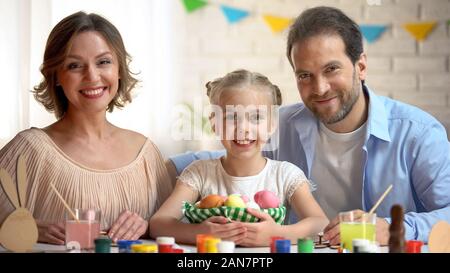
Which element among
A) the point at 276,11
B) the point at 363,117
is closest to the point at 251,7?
the point at 276,11

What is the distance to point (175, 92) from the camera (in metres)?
3.68

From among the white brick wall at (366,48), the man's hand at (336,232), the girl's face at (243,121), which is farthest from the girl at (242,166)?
the white brick wall at (366,48)

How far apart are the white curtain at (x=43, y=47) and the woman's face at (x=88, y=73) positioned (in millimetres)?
1508

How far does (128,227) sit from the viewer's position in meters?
1.87

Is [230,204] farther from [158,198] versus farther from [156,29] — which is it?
[156,29]

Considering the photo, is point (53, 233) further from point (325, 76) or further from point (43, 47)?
point (43, 47)

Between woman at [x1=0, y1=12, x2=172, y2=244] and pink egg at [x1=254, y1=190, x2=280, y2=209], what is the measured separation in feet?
1.00

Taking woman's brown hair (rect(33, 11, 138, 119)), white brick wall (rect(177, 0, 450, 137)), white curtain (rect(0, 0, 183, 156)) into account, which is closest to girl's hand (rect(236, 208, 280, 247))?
woman's brown hair (rect(33, 11, 138, 119))

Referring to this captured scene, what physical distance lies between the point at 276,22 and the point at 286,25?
0.05 m

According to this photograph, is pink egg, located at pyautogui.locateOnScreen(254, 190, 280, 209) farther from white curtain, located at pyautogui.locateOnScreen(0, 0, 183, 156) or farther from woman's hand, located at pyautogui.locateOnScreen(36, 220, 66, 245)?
white curtain, located at pyautogui.locateOnScreen(0, 0, 183, 156)

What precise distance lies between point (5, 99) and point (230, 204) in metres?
2.13

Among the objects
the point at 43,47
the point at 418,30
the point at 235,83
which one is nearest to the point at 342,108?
the point at 235,83

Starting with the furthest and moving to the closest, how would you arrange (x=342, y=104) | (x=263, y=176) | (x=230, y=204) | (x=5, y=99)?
(x=5, y=99), (x=342, y=104), (x=263, y=176), (x=230, y=204)

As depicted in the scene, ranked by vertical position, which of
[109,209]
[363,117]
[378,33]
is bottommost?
[109,209]
